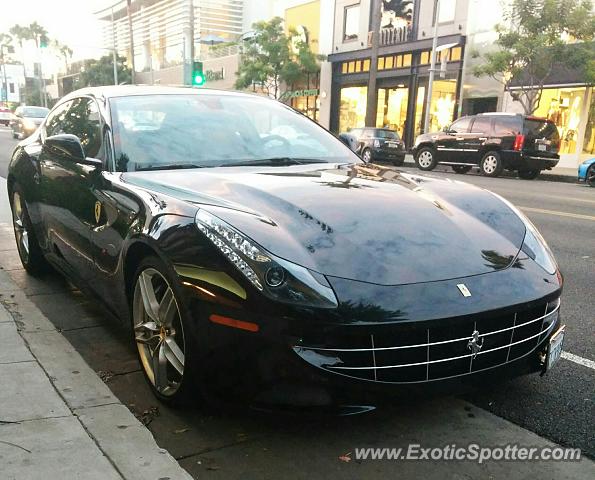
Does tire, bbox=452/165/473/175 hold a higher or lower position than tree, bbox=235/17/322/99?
lower

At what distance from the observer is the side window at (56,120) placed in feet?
14.8

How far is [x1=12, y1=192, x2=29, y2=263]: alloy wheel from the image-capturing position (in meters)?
4.94

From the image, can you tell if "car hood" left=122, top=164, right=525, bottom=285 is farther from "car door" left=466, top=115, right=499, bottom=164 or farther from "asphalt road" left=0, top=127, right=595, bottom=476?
"car door" left=466, top=115, right=499, bottom=164

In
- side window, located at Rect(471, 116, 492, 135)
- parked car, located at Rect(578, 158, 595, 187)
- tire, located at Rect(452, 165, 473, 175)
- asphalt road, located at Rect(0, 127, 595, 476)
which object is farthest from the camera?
tire, located at Rect(452, 165, 473, 175)

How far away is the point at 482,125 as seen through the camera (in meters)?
17.4

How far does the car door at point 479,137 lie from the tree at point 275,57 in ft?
55.7

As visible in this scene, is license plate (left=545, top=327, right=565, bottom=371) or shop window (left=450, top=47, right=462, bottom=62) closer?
license plate (left=545, top=327, right=565, bottom=371)

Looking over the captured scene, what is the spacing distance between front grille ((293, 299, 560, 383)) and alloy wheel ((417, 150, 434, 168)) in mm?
17769

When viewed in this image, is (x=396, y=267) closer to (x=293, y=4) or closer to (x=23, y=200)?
(x=23, y=200)

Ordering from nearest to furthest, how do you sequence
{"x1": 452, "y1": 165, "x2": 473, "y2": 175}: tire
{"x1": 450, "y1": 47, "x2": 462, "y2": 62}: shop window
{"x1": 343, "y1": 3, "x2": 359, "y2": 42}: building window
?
{"x1": 452, "y1": 165, "x2": 473, "y2": 175}: tire → {"x1": 450, "y1": 47, "x2": 462, "y2": 62}: shop window → {"x1": 343, "y1": 3, "x2": 359, "y2": 42}: building window

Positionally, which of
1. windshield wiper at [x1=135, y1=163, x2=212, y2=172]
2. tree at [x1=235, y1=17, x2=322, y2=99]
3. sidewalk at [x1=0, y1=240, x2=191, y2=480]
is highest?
tree at [x1=235, y1=17, x2=322, y2=99]

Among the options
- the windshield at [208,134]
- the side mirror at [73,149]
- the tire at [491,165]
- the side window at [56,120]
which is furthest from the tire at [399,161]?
the side mirror at [73,149]

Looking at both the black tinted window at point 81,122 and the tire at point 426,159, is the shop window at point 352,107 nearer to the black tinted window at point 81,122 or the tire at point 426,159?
the tire at point 426,159

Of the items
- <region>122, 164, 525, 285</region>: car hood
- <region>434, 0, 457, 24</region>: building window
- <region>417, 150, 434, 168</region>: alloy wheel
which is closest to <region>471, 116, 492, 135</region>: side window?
<region>417, 150, 434, 168</region>: alloy wheel
